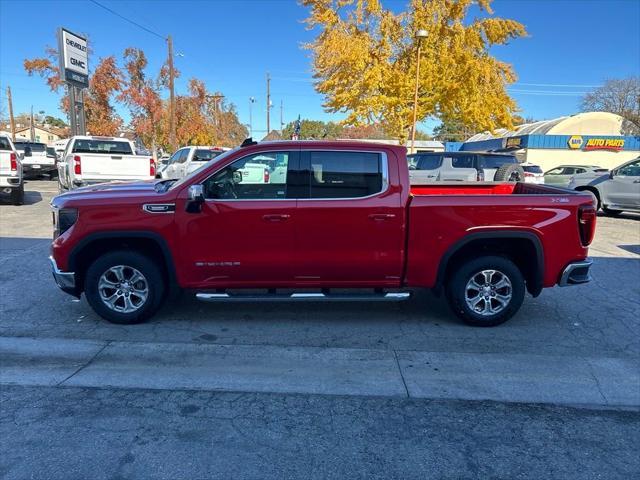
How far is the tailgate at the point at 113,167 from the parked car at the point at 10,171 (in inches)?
94.9

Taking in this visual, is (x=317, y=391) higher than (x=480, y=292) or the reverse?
the reverse

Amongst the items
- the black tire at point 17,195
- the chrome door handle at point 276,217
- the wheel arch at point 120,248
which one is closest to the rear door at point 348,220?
the chrome door handle at point 276,217

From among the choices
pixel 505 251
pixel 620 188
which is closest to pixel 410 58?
pixel 620 188

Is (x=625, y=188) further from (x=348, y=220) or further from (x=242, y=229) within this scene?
(x=242, y=229)

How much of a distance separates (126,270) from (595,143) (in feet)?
120

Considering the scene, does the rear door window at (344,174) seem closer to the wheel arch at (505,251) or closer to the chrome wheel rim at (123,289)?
the wheel arch at (505,251)

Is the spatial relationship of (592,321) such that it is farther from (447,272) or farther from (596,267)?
(596,267)

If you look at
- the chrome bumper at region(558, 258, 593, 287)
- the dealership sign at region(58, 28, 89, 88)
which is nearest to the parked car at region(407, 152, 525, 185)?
the chrome bumper at region(558, 258, 593, 287)

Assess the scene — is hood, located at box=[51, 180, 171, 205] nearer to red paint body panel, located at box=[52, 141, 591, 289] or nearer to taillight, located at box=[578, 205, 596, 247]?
red paint body panel, located at box=[52, 141, 591, 289]

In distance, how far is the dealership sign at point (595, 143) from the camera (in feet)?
109

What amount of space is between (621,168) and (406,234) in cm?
1219

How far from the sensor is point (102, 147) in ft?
44.1

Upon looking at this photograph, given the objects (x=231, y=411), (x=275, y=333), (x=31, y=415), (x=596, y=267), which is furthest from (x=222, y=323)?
(x=596, y=267)

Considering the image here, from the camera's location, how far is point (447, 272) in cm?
494
